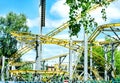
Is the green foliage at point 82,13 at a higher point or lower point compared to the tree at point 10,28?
lower

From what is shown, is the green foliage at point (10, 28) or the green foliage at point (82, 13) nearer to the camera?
the green foliage at point (82, 13)

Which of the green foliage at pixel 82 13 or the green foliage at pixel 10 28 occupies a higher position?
the green foliage at pixel 10 28

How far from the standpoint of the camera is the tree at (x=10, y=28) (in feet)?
224

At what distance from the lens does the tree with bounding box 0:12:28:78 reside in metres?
68.3

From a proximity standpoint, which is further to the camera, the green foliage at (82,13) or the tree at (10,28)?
the tree at (10,28)

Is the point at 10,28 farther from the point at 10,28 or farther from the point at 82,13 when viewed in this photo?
the point at 82,13

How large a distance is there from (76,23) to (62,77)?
114 feet

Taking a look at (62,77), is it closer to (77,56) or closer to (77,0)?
(77,56)

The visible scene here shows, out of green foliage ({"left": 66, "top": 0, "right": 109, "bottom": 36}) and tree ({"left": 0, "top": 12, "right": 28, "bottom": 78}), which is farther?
tree ({"left": 0, "top": 12, "right": 28, "bottom": 78})

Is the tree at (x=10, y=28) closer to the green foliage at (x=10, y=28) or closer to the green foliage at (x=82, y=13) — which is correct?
the green foliage at (x=10, y=28)

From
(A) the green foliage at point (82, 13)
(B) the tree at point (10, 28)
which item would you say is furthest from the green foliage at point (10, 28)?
(A) the green foliage at point (82, 13)

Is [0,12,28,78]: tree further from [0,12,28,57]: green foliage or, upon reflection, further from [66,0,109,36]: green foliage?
[66,0,109,36]: green foliage

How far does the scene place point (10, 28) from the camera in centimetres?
6950

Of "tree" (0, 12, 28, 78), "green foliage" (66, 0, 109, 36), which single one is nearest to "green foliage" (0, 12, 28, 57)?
"tree" (0, 12, 28, 78)
